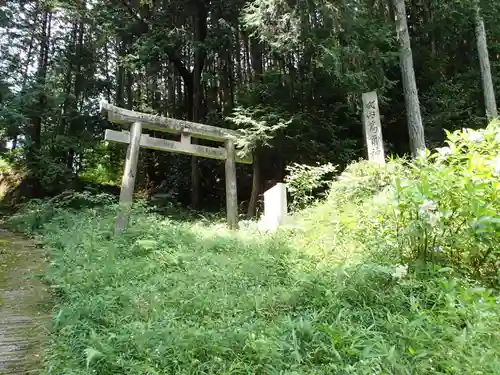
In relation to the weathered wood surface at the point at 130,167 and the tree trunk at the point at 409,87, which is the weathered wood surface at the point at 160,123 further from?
the tree trunk at the point at 409,87

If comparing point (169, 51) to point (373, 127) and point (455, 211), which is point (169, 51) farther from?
point (455, 211)

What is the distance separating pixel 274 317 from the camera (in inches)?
123

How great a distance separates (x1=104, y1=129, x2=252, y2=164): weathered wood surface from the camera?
7072 millimetres

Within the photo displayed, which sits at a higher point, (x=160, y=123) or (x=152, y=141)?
(x=160, y=123)

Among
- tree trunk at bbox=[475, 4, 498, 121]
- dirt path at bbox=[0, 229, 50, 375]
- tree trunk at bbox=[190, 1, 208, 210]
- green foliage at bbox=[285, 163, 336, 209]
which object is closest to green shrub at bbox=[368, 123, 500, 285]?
dirt path at bbox=[0, 229, 50, 375]

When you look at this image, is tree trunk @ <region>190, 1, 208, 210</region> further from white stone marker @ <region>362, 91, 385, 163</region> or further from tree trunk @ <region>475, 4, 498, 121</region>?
tree trunk @ <region>475, 4, 498, 121</region>

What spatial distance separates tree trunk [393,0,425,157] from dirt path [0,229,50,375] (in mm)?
7099

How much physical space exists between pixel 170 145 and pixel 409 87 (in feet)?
16.9

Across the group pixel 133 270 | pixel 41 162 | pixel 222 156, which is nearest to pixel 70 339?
pixel 133 270

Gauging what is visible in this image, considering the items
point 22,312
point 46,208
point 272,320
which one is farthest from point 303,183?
point 46,208

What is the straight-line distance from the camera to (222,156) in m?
8.52

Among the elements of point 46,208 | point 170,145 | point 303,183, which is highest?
point 170,145

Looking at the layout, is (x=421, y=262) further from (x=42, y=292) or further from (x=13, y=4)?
(x=13, y=4)

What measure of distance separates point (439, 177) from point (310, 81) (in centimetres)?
611
